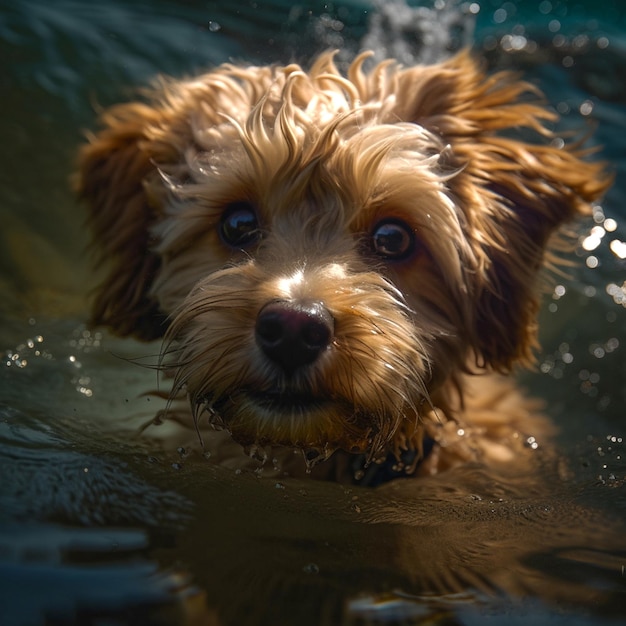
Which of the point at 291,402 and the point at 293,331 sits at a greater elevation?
the point at 293,331

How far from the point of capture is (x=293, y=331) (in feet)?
7.93

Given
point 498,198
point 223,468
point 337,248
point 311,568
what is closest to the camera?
point 311,568

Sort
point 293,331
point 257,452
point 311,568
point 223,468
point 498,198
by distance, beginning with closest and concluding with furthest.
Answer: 1. point 311,568
2. point 293,331
3. point 223,468
4. point 257,452
5. point 498,198

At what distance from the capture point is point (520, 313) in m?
3.40

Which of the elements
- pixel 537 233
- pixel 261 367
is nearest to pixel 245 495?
pixel 261 367

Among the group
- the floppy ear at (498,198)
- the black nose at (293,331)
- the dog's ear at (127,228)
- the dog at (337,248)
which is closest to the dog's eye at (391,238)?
the dog at (337,248)

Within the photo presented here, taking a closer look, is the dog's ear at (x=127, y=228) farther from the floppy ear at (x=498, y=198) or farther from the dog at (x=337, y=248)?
the floppy ear at (x=498, y=198)

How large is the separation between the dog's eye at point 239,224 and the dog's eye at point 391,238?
1.44ft

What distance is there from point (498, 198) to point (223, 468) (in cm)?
146

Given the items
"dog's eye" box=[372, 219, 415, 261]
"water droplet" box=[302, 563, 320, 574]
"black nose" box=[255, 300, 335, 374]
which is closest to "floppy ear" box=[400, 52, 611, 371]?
"dog's eye" box=[372, 219, 415, 261]

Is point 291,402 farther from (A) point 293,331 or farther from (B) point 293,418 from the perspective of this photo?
(A) point 293,331

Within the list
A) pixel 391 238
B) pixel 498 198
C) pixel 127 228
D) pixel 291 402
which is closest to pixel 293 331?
pixel 291 402

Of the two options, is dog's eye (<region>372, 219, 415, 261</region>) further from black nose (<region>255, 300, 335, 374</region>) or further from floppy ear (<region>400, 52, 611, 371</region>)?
black nose (<region>255, 300, 335, 374</region>)

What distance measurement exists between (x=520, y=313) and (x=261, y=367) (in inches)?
51.4
